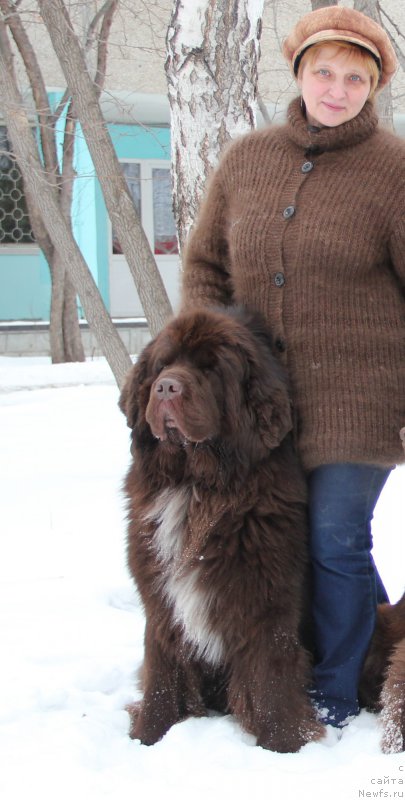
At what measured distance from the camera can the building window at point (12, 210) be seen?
51.1ft

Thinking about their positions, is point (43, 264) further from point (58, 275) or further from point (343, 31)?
point (343, 31)

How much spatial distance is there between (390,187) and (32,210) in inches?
403

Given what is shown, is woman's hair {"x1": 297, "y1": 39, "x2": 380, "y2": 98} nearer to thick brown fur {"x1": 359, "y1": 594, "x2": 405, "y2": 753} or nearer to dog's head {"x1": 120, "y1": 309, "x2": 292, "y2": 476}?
dog's head {"x1": 120, "y1": 309, "x2": 292, "y2": 476}

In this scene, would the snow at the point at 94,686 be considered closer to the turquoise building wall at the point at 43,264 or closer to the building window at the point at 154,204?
the turquoise building wall at the point at 43,264

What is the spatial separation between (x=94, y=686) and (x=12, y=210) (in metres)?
13.5

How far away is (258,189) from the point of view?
2.89 meters

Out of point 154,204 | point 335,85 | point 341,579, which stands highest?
point 335,85

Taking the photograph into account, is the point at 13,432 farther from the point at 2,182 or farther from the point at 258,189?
the point at 2,182

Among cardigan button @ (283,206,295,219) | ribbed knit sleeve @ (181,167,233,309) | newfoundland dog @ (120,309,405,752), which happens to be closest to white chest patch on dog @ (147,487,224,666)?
newfoundland dog @ (120,309,405,752)

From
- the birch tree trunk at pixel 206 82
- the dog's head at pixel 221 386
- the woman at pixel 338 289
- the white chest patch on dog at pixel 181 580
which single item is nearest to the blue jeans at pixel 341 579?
the woman at pixel 338 289

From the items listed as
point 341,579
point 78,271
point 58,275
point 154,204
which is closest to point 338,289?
point 341,579

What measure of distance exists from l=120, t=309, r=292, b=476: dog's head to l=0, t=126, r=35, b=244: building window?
13370 mm

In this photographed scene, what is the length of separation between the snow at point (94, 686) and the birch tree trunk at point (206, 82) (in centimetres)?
187

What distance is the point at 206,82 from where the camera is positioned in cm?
416
